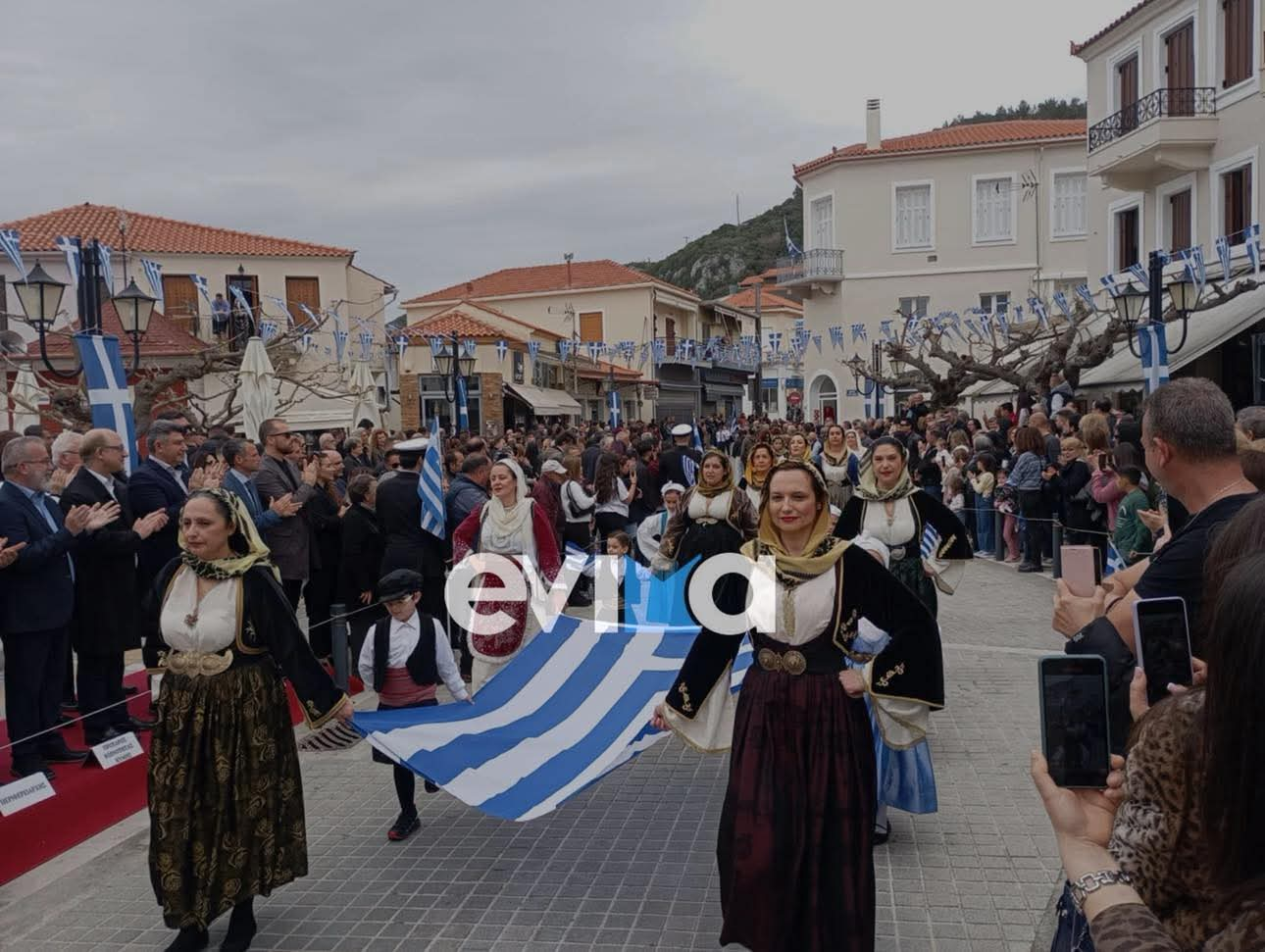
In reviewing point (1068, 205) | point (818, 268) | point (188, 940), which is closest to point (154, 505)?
point (188, 940)

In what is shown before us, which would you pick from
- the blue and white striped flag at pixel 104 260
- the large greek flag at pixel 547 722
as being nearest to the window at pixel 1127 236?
the blue and white striped flag at pixel 104 260

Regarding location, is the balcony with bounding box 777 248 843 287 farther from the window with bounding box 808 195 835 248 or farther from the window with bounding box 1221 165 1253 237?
the window with bounding box 1221 165 1253 237

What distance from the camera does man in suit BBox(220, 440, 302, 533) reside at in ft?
26.1

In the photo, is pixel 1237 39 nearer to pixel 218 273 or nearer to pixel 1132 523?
pixel 1132 523

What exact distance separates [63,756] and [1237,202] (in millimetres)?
22879

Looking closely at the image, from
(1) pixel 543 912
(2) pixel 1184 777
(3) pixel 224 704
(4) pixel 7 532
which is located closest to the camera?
(2) pixel 1184 777

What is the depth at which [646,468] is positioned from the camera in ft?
47.0

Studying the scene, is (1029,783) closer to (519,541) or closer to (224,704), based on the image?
(519,541)

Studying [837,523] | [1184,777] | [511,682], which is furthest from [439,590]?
[1184,777]

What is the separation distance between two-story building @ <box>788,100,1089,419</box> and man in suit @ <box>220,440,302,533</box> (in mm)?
34683

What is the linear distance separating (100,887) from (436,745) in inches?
69.7

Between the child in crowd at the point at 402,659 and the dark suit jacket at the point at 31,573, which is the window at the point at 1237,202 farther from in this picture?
the dark suit jacket at the point at 31,573

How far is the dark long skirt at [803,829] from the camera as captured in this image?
12.5 ft

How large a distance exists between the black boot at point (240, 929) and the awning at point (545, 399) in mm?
36373
